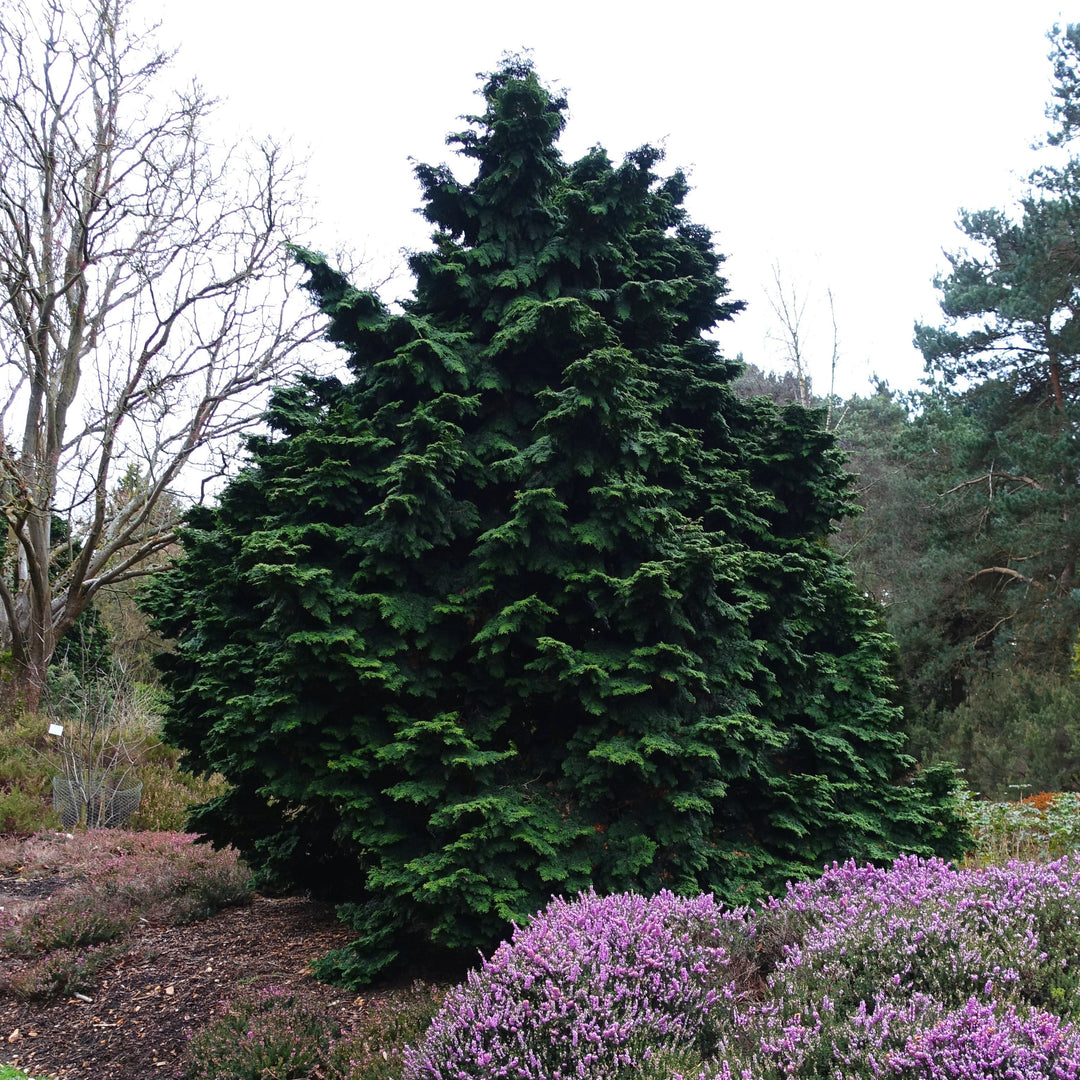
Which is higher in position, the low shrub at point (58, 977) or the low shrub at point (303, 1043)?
the low shrub at point (303, 1043)

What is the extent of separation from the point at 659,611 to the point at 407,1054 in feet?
7.22

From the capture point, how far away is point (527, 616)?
385 centimetres

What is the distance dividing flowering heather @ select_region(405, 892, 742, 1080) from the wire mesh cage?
9.36 m

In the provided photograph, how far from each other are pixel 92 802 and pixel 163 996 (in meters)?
7.25

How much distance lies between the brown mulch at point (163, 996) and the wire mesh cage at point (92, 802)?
18.3 ft

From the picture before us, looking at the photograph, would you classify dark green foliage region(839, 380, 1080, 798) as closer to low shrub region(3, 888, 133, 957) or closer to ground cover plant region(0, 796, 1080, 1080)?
ground cover plant region(0, 796, 1080, 1080)

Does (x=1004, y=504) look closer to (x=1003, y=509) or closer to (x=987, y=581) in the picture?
(x=1003, y=509)

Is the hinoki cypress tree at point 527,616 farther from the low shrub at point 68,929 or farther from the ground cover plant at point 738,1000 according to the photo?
the low shrub at point 68,929

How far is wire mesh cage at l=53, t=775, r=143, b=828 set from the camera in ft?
32.4

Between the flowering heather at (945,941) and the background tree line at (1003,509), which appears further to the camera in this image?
the background tree line at (1003,509)

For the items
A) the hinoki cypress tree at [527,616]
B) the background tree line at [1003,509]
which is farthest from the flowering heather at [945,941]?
the background tree line at [1003,509]

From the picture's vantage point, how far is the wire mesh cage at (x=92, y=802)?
989 cm

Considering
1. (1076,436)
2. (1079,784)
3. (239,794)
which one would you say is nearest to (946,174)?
(1076,436)

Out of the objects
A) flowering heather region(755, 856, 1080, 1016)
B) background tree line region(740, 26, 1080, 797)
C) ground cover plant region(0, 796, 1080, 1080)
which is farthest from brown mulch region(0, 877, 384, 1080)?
background tree line region(740, 26, 1080, 797)
